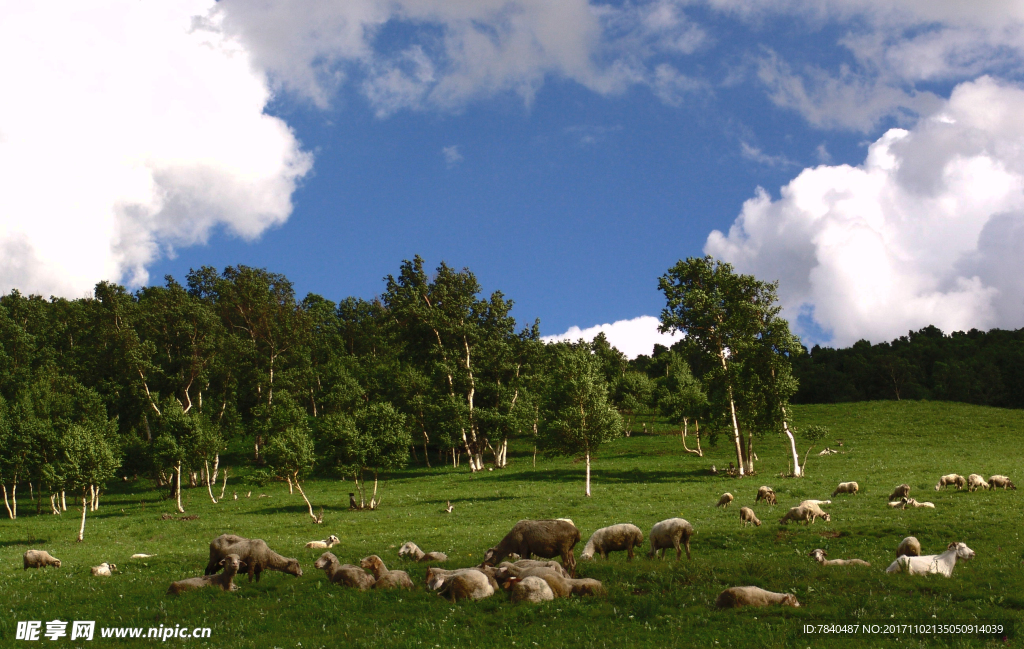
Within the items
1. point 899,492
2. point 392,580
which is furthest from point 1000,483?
point 392,580

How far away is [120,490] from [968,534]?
246 ft

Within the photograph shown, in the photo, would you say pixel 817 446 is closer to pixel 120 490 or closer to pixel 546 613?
pixel 546 613

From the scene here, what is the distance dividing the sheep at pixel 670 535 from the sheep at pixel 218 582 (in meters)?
12.0

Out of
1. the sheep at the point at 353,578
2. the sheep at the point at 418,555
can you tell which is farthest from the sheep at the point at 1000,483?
the sheep at the point at 353,578

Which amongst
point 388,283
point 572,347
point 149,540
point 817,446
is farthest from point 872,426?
point 149,540

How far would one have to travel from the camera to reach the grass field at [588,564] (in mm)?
12125

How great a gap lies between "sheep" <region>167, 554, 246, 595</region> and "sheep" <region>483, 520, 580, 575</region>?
6.81 metres

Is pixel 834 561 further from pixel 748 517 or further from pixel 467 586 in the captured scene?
pixel 467 586

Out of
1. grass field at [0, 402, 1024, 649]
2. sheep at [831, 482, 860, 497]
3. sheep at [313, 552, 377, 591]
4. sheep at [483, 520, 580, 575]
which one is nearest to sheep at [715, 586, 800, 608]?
grass field at [0, 402, 1024, 649]

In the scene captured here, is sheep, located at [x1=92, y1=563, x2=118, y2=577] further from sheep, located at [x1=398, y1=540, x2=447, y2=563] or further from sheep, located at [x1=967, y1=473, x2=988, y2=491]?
sheep, located at [x1=967, y1=473, x2=988, y2=491]

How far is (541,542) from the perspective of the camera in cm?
1847

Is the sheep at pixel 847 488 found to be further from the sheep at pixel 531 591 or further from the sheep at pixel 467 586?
the sheep at pixel 467 586

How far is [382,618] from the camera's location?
13500 millimetres

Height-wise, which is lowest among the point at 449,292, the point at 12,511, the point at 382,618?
the point at 12,511
